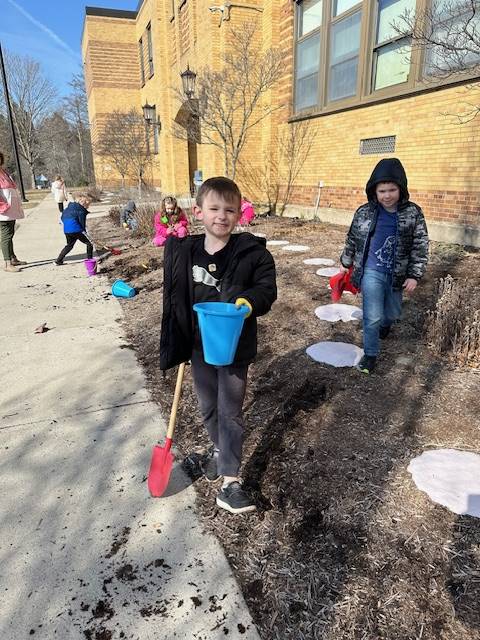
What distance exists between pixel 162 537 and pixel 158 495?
0.90ft

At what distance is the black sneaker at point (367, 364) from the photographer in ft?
11.1

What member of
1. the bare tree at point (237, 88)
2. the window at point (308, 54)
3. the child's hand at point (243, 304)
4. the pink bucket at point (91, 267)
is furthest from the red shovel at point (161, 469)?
the window at point (308, 54)

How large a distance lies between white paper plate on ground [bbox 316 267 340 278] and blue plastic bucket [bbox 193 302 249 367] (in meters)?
4.31

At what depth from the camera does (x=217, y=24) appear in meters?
12.4

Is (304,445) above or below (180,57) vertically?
below

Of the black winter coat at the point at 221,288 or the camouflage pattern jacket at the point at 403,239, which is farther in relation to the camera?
the camouflage pattern jacket at the point at 403,239

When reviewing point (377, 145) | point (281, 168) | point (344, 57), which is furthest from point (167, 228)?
point (281, 168)

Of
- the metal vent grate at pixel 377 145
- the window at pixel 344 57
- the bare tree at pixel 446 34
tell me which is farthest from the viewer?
the window at pixel 344 57

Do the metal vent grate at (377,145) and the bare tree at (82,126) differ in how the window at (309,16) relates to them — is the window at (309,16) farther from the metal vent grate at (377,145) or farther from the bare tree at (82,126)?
the bare tree at (82,126)

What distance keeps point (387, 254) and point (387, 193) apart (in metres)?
0.44

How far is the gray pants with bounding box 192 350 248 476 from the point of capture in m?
2.17

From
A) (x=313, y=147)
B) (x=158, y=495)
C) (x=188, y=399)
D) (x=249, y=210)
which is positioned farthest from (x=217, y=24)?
(x=158, y=495)

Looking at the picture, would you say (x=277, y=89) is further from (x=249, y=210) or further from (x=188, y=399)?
(x=188, y=399)

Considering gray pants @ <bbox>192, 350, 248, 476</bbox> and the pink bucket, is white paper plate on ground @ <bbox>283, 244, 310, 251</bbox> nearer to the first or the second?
the pink bucket
